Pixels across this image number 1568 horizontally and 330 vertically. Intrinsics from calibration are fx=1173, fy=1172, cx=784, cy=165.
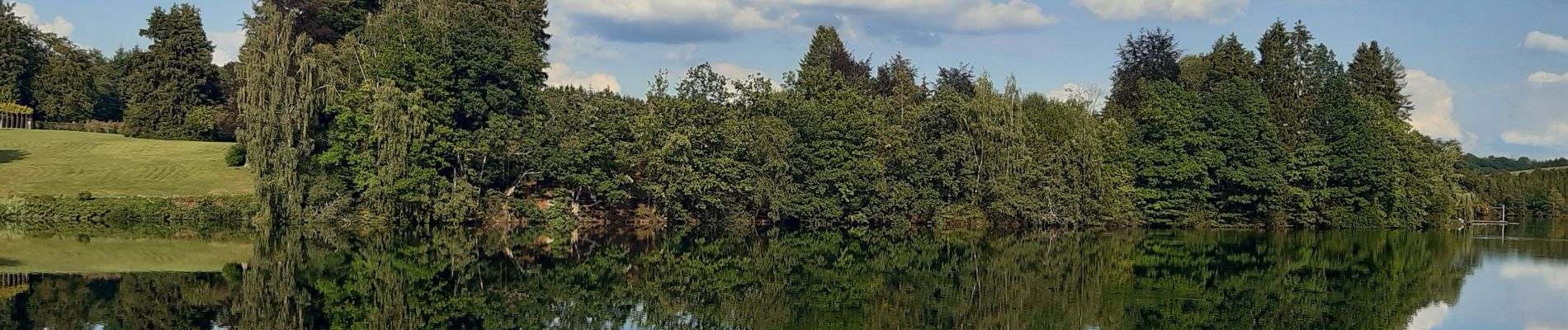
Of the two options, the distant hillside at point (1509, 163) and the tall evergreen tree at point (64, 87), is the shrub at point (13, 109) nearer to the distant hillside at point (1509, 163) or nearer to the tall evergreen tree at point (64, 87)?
the tall evergreen tree at point (64, 87)

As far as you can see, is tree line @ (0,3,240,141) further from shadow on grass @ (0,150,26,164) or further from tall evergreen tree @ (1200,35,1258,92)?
tall evergreen tree @ (1200,35,1258,92)

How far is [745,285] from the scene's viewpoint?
27.9 m

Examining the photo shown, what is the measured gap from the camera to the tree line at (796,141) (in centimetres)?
4806

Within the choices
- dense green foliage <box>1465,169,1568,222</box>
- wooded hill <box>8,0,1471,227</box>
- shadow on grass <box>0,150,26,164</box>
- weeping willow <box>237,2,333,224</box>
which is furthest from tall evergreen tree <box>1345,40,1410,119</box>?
shadow on grass <box>0,150,26,164</box>

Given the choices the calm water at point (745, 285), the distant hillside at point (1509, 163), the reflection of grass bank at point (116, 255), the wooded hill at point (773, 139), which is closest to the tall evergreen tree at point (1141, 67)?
the wooded hill at point (773, 139)

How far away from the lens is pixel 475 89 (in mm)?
51594

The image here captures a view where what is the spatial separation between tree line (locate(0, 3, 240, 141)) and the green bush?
6.66 metres

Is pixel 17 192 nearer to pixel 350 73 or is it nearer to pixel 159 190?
pixel 159 190

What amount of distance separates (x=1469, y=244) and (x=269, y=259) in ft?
153

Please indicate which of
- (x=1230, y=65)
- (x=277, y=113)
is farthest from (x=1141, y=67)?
(x=277, y=113)

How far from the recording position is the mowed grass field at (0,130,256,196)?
5116 centimetres

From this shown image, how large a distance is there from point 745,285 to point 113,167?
41.5 metres

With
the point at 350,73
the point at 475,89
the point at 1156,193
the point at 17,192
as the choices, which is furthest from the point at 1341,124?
the point at 17,192

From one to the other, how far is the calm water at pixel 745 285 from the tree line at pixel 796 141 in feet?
19.5
